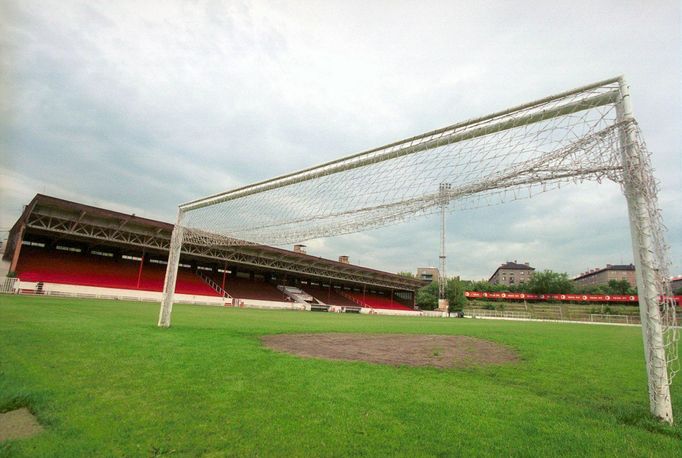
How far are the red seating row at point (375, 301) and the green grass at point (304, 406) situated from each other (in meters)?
60.6

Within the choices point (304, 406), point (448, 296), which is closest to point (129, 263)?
point (304, 406)

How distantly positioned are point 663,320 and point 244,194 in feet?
36.7

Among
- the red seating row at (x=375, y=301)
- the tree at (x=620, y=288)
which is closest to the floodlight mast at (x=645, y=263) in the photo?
the red seating row at (x=375, y=301)

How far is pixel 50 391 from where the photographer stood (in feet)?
15.6

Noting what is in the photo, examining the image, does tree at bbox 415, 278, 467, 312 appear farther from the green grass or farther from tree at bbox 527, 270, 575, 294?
the green grass

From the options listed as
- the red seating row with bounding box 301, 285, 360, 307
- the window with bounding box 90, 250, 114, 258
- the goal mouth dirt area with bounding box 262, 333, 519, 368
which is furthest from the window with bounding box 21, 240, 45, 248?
the goal mouth dirt area with bounding box 262, 333, 519, 368

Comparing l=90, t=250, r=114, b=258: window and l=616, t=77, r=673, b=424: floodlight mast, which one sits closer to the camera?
l=616, t=77, r=673, b=424: floodlight mast

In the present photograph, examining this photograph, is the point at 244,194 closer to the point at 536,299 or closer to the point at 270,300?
the point at 270,300

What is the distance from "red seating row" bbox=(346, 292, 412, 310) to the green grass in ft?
199

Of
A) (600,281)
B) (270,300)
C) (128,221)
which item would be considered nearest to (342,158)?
(128,221)

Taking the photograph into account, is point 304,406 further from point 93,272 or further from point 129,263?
point 129,263

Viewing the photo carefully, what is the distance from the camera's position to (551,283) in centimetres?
9094

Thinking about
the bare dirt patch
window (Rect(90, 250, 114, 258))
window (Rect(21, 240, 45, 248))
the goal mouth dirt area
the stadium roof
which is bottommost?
the bare dirt patch

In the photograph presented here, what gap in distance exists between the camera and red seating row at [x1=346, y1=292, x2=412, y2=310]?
2680 inches
